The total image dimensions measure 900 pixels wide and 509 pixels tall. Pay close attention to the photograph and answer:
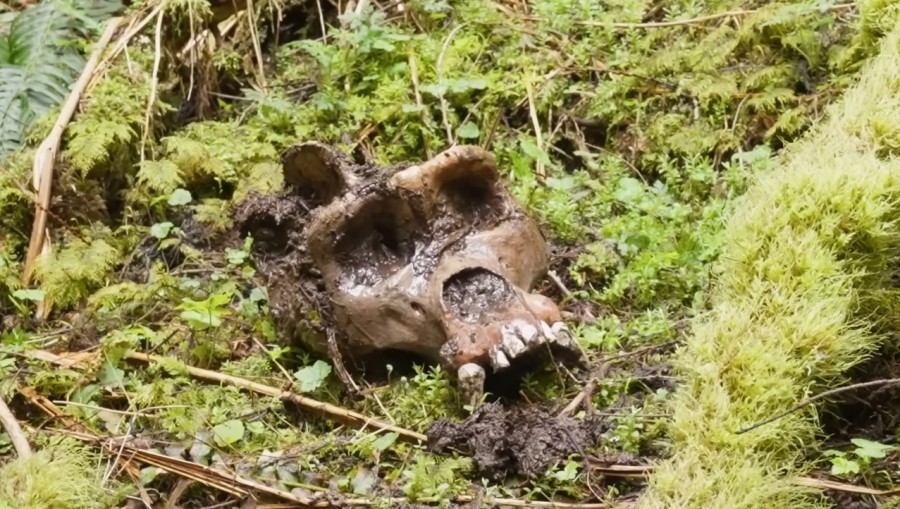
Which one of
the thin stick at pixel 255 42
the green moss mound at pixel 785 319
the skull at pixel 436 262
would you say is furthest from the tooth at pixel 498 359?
the thin stick at pixel 255 42

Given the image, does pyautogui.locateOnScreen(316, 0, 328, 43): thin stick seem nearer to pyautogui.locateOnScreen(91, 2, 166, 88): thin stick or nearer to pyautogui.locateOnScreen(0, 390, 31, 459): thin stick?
pyautogui.locateOnScreen(91, 2, 166, 88): thin stick

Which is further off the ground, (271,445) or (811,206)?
(811,206)

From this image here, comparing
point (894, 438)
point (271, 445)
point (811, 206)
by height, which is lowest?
point (271, 445)

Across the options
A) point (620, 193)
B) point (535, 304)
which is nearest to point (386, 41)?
point (620, 193)

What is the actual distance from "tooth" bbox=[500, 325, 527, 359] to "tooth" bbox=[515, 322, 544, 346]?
0.04 feet

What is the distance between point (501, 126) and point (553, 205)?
0.60 m

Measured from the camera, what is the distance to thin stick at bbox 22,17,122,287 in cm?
296

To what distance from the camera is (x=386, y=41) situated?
11.5ft

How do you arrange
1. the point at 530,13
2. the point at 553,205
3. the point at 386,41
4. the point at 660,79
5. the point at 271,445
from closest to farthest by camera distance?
1. the point at 271,445
2. the point at 553,205
3. the point at 660,79
4. the point at 386,41
5. the point at 530,13

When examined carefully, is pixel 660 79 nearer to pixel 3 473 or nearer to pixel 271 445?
pixel 271 445

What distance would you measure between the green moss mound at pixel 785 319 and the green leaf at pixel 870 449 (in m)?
0.09

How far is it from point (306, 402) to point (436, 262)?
0.47 metres

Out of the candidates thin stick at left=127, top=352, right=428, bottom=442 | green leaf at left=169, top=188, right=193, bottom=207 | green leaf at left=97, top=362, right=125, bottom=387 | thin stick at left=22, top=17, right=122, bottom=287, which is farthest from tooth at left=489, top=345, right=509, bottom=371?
thin stick at left=22, top=17, right=122, bottom=287

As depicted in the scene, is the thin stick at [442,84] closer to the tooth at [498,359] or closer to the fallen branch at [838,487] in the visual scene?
the tooth at [498,359]
